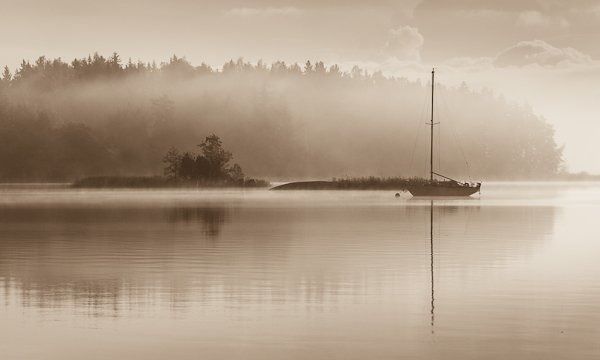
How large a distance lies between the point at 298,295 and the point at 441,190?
107 meters

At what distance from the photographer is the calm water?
21812 mm

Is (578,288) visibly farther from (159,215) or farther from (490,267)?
(159,215)

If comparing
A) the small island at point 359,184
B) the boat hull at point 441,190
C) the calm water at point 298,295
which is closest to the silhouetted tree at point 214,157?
the small island at point 359,184

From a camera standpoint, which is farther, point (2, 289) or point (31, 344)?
point (2, 289)

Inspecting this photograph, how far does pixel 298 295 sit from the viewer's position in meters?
29.7

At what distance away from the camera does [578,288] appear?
31.5m

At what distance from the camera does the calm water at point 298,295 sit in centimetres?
2181

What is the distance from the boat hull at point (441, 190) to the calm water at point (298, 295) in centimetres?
7608

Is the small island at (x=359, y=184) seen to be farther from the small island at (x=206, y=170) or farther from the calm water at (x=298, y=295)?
the calm water at (x=298, y=295)

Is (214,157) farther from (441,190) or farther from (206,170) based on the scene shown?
(441,190)

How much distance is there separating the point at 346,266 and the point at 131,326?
49.1 ft

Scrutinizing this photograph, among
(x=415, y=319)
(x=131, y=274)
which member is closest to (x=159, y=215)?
(x=131, y=274)

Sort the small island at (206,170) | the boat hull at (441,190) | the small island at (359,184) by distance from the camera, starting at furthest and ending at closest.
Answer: the small island at (359,184)
the small island at (206,170)
the boat hull at (441,190)

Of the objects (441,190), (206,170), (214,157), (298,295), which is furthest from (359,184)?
(298,295)
